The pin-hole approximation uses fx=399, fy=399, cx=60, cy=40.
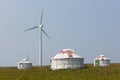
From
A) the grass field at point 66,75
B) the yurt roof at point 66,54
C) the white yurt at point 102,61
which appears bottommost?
the grass field at point 66,75

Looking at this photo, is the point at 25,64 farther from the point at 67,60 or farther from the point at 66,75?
the point at 66,75

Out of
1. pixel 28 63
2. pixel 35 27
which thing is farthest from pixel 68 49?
pixel 28 63

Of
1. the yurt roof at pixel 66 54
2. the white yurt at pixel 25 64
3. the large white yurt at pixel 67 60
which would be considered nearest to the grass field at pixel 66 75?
the large white yurt at pixel 67 60

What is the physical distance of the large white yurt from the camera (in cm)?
13082

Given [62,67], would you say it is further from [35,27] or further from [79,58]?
[35,27]

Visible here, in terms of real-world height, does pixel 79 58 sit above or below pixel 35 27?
below

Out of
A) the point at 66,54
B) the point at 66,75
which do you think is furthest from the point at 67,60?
the point at 66,75

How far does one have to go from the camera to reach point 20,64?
164 metres

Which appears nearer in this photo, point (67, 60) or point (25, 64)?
point (67, 60)

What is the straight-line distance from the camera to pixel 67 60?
130875mm

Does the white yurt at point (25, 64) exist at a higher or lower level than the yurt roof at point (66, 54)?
lower

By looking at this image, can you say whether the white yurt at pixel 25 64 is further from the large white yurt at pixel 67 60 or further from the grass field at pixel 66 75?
the grass field at pixel 66 75

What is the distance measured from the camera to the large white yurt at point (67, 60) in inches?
5151

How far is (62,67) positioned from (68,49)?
22.1 feet
